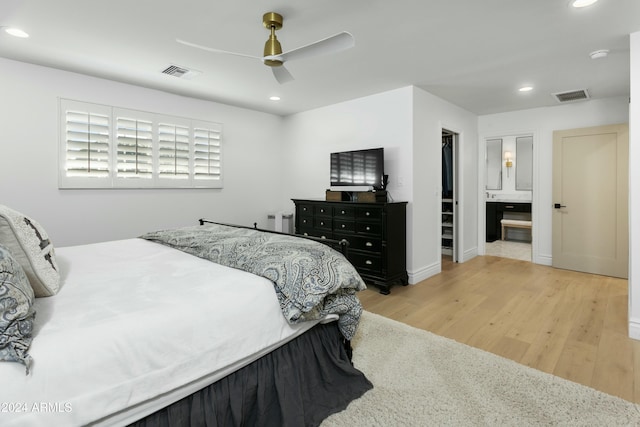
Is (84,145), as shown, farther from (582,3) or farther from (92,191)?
(582,3)

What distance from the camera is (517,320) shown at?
3020 mm

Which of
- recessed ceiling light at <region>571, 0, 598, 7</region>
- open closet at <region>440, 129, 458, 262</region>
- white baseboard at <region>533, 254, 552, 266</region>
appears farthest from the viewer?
open closet at <region>440, 129, 458, 262</region>

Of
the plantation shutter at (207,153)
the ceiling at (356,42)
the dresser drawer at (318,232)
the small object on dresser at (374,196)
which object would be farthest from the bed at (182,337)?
the plantation shutter at (207,153)

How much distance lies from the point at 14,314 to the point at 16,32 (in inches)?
111

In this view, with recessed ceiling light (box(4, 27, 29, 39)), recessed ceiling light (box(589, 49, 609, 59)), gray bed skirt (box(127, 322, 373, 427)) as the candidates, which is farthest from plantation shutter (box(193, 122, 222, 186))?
recessed ceiling light (box(589, 49, 609, 59))

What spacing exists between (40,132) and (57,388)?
3.44 meters

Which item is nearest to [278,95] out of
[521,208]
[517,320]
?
[517,320]

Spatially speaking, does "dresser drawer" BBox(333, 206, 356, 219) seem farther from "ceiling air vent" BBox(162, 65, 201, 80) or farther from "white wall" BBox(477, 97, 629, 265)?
"white wall" BBox(477, 97, 629, 265)

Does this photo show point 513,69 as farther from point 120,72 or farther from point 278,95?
point 120,72

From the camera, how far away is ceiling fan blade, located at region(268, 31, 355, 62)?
6.39ft

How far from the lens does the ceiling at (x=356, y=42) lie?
7.63ft

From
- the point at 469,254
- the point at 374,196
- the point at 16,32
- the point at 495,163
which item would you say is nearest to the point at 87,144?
the point at 16,32

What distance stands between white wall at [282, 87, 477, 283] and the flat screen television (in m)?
0.20

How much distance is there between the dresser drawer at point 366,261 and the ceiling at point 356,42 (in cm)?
204
